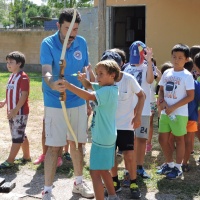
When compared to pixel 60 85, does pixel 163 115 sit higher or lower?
lower

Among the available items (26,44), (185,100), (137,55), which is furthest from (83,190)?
(26,44)

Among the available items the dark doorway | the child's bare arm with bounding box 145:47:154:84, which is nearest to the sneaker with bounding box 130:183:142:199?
the child's bare arm with bounding box 145:47:154:84

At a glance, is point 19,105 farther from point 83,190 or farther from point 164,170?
point 164,170

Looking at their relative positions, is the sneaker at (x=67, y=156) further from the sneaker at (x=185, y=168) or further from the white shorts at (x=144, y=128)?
the sneaker at (x=185, y=168)

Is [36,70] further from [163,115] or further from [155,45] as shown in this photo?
[163,115]

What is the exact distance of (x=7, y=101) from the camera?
17.0 ft

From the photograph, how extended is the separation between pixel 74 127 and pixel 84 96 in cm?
75

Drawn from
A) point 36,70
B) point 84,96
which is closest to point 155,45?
point 84,96

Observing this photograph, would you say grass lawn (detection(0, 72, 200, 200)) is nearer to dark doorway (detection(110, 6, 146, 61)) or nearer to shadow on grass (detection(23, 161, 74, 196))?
shadow on grass (detection(23, 161, 74, 196))

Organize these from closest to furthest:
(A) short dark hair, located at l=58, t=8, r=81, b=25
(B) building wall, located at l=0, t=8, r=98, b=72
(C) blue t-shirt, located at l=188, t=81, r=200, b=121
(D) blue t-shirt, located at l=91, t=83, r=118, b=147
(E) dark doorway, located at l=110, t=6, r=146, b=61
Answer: (D) blue t-shirt, located at l=91, t=83, r=118, b=147
(A) short dark hair, located at l=58, t=8, r=81, b=25
(C) blue t-shirt, located at l=188, t=81, r=200, b=121
(E) dark doorway, located at l=110, t=6, r=146, b=61
(B) building wall, located at l=0, t=8, r=98, b=72

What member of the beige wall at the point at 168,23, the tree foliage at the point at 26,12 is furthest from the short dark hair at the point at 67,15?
the tree foliage at the point at 26,12

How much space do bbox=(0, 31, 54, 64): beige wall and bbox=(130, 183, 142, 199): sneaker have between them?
1526cm

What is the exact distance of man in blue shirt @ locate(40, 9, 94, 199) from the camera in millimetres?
3936

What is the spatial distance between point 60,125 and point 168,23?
7.01 metres
